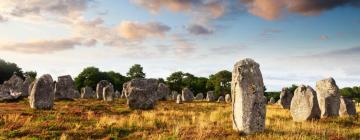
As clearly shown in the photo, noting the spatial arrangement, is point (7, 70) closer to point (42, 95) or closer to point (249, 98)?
point (42, 95)

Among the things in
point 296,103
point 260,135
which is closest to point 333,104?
point 296,103

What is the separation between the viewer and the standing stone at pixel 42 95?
3597 centimetres

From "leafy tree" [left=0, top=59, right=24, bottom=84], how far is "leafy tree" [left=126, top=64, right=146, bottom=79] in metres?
32.2

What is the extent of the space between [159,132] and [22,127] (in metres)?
7.24

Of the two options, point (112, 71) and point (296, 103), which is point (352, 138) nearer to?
point (296, 103)

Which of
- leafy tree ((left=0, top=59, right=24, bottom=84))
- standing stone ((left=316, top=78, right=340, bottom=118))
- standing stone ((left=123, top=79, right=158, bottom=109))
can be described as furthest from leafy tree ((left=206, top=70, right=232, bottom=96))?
standing stone ((left=316, top=78, right=340, bottom=118))

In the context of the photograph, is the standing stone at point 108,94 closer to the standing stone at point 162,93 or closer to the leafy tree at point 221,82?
the standing stone at point 162,93

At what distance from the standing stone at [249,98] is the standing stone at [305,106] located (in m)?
9.42

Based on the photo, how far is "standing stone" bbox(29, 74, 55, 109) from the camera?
36.0 m

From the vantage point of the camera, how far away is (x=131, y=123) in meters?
24.6

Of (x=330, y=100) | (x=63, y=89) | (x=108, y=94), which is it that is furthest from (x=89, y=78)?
(x=330, y=100)

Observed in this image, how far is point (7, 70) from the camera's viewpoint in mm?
125188

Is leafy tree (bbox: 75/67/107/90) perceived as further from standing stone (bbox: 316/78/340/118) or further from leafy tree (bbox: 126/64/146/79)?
standing stone (bbox: 316/78/340/118)

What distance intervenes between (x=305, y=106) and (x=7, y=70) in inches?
4367
